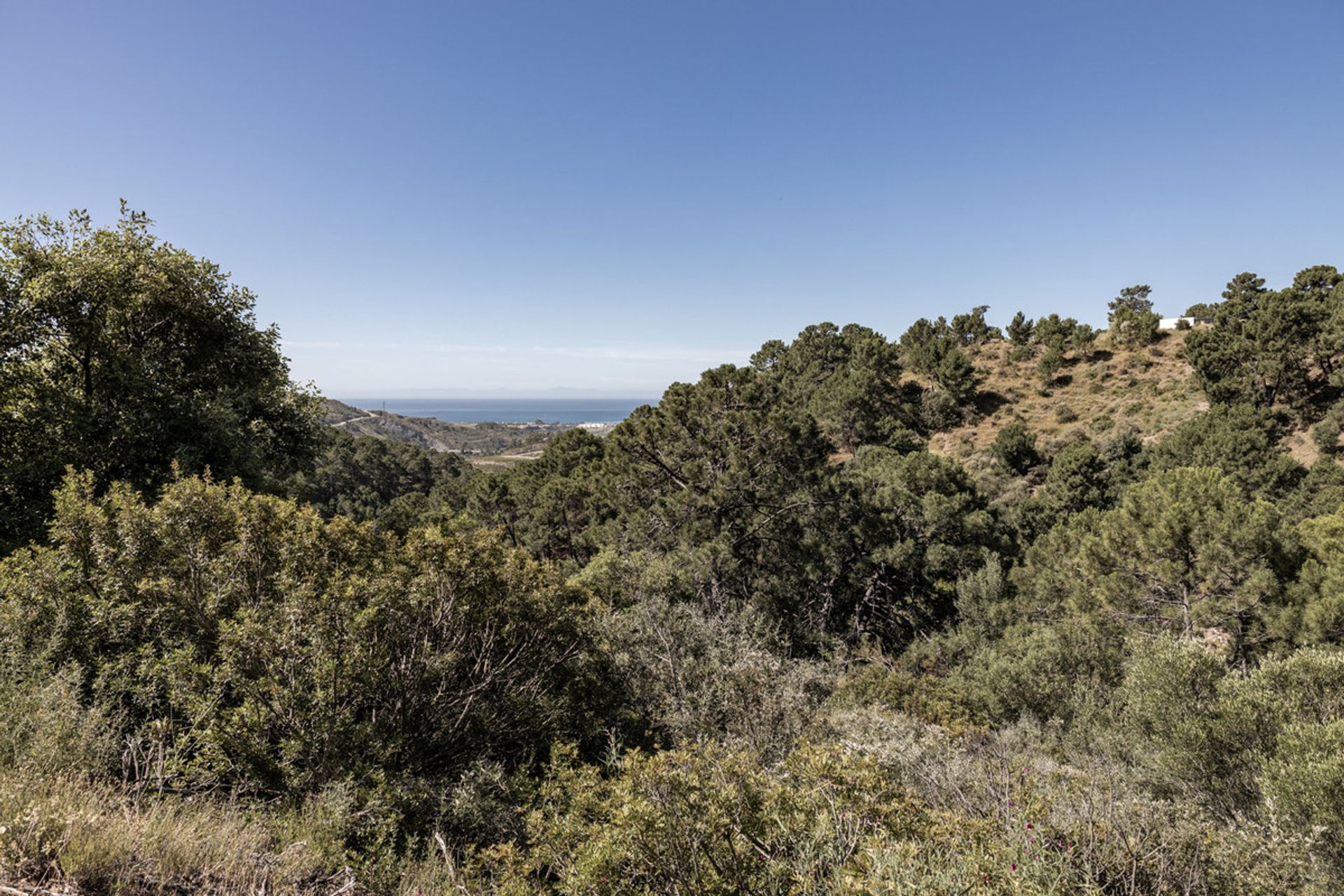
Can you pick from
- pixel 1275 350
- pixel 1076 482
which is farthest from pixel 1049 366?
pixel 1076 482

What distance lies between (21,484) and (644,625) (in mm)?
9136

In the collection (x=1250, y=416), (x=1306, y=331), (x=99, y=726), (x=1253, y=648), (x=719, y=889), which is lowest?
(x=1253, y=648)

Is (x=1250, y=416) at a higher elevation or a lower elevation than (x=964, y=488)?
higher

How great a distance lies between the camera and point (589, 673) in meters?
7.68

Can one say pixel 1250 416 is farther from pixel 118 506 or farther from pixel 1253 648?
pixel 118 506

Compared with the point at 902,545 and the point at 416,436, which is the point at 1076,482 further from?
the point at 416,436

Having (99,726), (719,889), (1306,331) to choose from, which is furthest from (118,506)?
(1306,331)

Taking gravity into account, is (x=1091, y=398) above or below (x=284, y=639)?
above

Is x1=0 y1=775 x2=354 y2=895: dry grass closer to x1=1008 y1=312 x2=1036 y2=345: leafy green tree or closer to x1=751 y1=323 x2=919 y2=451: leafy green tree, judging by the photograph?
x1=751 y1=323 x2=919 y2=451: leafy green tree

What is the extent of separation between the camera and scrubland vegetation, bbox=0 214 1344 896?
3.56 metres

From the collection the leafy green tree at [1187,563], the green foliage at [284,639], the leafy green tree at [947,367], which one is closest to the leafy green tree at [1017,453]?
the leafy green tree at [947,367]

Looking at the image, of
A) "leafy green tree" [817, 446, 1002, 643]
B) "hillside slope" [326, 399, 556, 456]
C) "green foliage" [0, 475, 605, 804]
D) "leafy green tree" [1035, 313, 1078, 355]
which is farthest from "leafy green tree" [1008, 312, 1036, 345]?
"hillside slope" [326, 399, 556, 456]

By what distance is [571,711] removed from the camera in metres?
7.05

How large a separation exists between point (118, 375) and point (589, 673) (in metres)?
8.34
